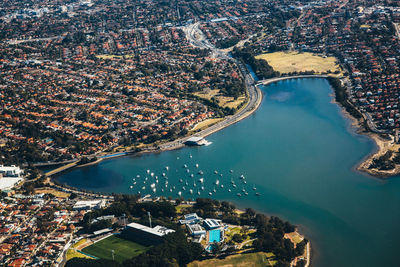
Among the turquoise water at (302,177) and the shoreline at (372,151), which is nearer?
the turquoise water at (302,177)

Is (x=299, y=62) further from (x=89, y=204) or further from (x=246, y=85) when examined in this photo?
(x=89, y=204)

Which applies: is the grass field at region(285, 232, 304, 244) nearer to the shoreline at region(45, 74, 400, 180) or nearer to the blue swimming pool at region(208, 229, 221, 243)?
the blue swimming pool at region(208, 229, 221, 243)

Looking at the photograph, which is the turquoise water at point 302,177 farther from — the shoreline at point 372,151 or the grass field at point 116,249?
the grass field at point 116,249

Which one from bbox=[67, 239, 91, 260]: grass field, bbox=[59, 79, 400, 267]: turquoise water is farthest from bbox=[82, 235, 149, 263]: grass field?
bbox=[59, 79, 400, 267]: turquoise water

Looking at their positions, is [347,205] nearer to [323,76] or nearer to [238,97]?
[238,97]

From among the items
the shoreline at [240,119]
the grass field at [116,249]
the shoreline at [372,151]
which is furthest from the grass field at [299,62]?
the grass field at [116,249]

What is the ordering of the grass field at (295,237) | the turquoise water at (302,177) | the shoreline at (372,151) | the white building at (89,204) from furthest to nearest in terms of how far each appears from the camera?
1. the shoreline at (372,151)
2. the white building at (89,204)
3. the turquoise water at (302,177)
4. the grass field at (295,237)
